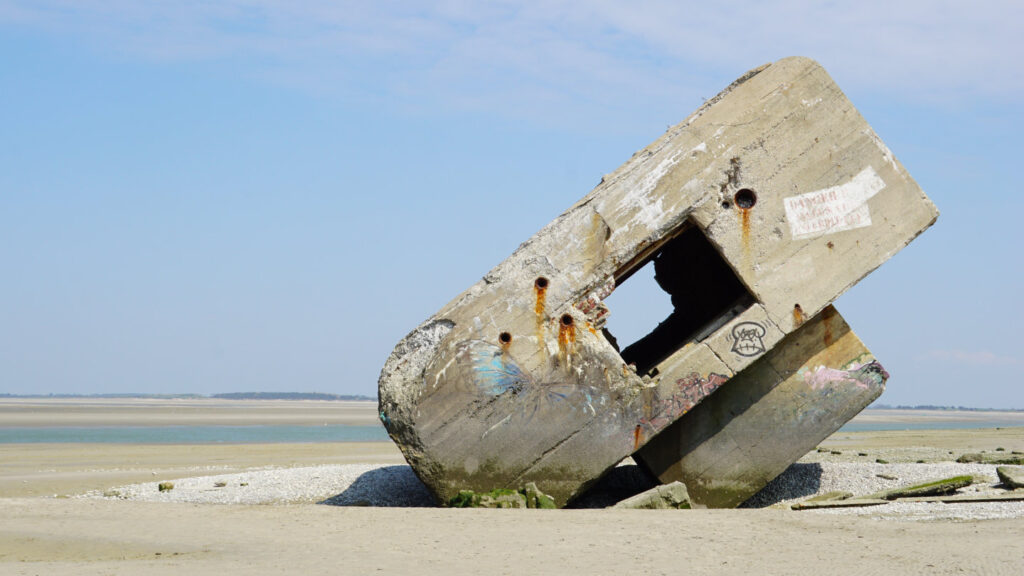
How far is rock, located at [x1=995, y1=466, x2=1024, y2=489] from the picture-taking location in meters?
8.20

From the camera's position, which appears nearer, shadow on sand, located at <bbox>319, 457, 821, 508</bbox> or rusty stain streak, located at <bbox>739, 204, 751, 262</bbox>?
rusty stain streak, located at <bbox>739, 204, 751, 262</bbox>

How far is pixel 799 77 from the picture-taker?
26.8 ft

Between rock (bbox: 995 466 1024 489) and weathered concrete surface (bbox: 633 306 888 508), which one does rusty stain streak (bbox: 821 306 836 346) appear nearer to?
weathered concrete surface (bbox: 633 306 888 508)

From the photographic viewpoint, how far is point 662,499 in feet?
26.4

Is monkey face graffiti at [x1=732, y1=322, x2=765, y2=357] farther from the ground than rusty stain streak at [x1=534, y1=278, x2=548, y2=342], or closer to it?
closer to it

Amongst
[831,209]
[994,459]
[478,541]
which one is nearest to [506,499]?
[478,541]

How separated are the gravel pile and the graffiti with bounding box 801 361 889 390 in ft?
3.10

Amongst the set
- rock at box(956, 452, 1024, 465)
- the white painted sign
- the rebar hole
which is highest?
the rebar hole

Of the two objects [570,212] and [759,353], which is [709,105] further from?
[759,353]

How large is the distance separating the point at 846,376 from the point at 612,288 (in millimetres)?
2019

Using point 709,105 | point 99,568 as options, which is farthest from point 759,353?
point 99,568

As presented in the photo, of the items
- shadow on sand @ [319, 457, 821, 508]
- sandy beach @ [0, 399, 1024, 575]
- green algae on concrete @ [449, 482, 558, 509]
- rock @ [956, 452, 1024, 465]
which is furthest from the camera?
rock @ [956, 452, 1024, 465]

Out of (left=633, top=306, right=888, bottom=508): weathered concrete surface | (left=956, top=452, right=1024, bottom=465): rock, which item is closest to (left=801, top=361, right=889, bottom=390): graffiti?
(left=633, top=306, right=888, bottom=508): weathered concrete surface

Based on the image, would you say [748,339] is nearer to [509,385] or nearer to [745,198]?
[745,198]
